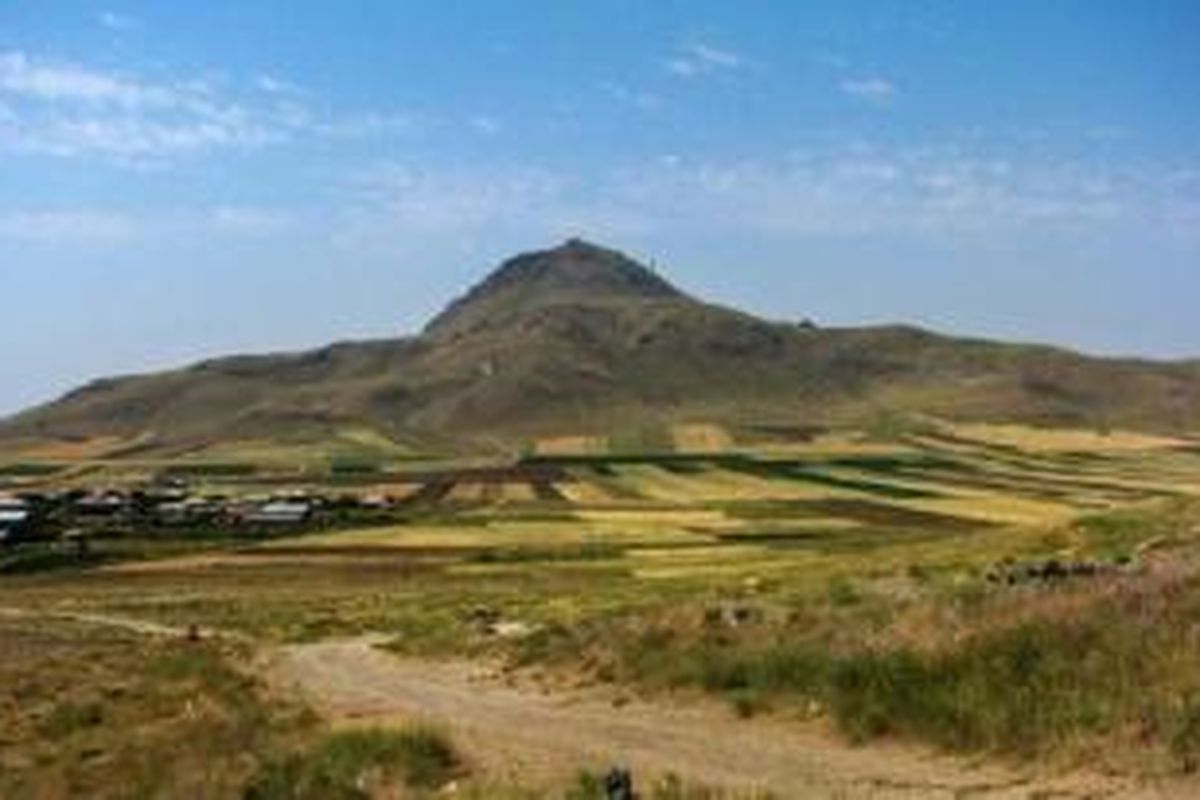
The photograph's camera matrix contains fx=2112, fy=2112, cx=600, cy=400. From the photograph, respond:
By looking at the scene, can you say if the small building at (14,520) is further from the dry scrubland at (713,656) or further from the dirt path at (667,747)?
the dirt path at (667,747)

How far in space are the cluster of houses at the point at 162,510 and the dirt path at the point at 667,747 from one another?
11241 centimetres

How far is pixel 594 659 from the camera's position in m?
37.4

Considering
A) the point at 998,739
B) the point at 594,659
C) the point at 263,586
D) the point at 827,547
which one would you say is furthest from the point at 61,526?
the point at 998,739

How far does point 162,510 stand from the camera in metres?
167

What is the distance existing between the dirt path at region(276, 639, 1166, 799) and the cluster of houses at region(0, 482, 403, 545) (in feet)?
369

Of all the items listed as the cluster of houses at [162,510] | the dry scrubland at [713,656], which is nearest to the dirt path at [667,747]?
the dry scrubland at [713,656]

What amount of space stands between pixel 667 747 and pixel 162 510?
145 m

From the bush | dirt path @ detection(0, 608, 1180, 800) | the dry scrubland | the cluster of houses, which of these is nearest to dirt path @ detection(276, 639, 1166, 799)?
dirt path @ detection(0, 608, 1180, 800)

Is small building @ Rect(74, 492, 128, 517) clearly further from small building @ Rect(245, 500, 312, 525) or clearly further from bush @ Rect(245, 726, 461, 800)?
bush @ Rect(245, 726, 461, 800)

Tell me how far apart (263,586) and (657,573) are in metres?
20.4

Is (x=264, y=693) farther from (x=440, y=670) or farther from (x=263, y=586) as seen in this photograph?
(x=263, y=586)

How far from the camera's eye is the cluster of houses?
153125 millimetres

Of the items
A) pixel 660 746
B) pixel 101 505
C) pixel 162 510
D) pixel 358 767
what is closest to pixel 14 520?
pixel 162 510

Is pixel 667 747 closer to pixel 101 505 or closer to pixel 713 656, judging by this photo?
pixel 713 656
